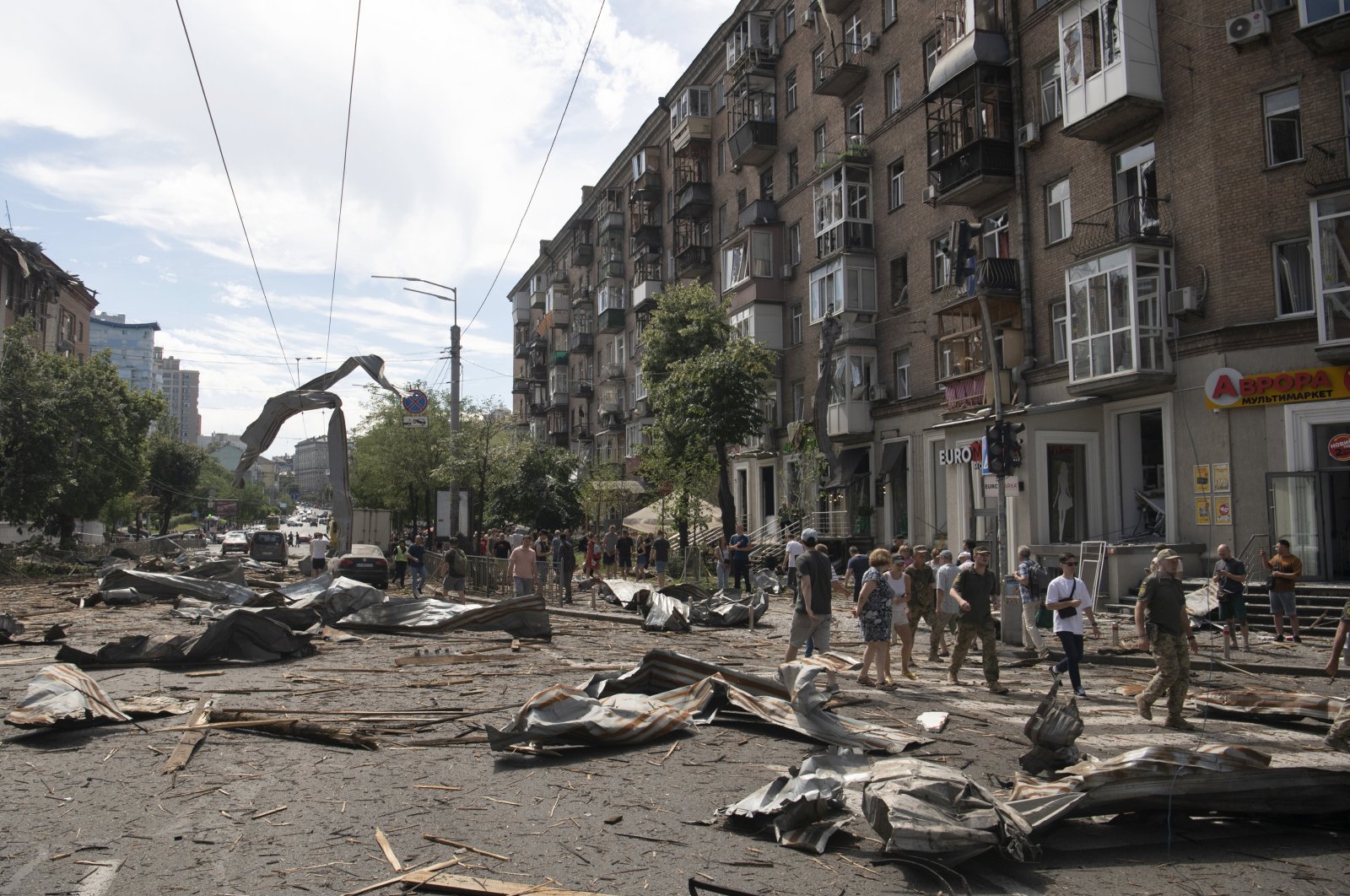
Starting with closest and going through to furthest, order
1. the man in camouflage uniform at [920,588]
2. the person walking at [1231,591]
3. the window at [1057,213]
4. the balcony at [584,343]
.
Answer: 1. the man in camouflage uniform at [920,588]
2. the person walking at [1231,591]
3. the window at [1057,213]
4. the balcony at [584,343]

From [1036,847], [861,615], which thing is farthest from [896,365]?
[1036,847]

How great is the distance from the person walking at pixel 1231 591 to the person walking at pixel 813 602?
698cm

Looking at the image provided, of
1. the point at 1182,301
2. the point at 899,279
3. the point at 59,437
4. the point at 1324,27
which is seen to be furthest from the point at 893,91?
the point at 59,437

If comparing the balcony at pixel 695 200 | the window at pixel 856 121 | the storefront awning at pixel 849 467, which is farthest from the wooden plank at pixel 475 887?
the balcony at pixel 695 200

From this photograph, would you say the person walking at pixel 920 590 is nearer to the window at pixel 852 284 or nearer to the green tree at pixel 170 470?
the window at pixel 852 284

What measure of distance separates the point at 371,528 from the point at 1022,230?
29.6 metres

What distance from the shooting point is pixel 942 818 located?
530 cm

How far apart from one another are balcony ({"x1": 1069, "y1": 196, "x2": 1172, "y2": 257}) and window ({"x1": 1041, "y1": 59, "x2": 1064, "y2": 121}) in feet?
10.4

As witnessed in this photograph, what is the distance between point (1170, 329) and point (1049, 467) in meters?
4.75

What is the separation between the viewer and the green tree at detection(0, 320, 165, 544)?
32781 mm

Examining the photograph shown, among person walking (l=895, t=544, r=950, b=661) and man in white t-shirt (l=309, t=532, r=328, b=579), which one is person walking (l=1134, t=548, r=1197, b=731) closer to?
person walking (l=895, t=544, r=950, b=661)

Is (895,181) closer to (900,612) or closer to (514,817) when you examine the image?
(900,612)

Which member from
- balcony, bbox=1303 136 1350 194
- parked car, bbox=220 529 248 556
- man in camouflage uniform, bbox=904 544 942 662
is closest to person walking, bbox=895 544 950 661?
man in camouflage uniform, bbox=904 544 942 662

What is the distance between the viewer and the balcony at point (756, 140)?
124 ft
